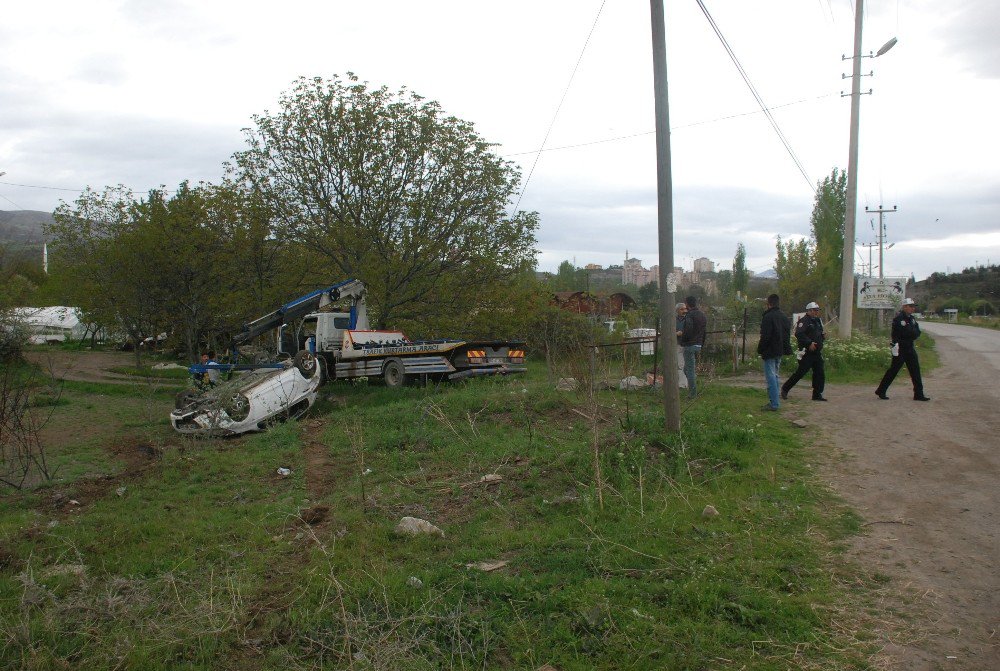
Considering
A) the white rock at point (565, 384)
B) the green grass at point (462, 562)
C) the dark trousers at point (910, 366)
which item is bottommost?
the green grass at point (462, 562)

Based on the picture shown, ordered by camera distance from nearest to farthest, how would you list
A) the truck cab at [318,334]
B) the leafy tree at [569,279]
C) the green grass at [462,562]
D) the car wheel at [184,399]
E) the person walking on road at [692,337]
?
the green grass at [462,562] → the person walking on road at [692,337] → the car wheel at [184,399] → the truck cab at [318,334] → the leafy tree at [569,279]

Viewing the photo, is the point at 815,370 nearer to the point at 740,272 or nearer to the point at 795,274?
the point at 795,274

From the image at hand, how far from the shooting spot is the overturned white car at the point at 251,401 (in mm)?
12523

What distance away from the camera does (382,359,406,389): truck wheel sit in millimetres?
17019

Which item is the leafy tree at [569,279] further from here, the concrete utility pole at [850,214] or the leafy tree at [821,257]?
the concrete utility pole at [850,214]

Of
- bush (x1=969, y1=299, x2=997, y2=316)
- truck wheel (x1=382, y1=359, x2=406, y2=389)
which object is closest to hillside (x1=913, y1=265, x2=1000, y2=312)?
bush (x1=969, y1=299, x2=997, y2=316)

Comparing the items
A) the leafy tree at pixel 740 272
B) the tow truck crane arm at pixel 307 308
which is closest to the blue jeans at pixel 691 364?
the tow truck crane arm at pixel 307 308

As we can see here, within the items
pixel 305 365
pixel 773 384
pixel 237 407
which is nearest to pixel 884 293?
pixel 773 384

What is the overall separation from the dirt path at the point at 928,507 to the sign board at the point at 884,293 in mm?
16464

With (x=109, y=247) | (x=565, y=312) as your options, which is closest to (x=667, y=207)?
(x=565, y=312)

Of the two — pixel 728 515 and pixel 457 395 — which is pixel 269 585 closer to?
pixel 728 515

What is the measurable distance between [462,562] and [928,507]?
157 inches

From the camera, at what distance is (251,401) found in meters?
12.8

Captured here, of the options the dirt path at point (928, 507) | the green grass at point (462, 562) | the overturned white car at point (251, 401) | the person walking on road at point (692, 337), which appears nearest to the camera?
the dirt path at point (928, 507)
